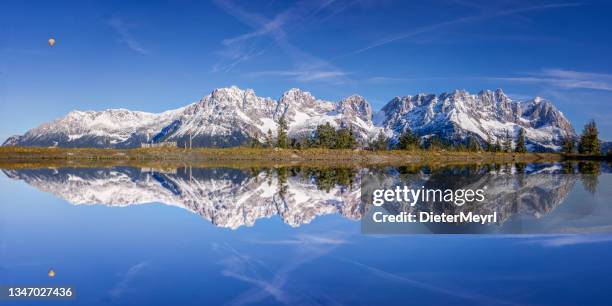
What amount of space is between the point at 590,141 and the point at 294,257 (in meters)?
180

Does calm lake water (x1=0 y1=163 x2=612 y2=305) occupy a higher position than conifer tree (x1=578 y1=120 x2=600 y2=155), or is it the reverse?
conifer tree (x1=578 y1=120 x2=600 y2=155)

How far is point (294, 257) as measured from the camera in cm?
1292

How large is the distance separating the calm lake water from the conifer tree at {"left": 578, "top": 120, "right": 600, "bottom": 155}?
530ft

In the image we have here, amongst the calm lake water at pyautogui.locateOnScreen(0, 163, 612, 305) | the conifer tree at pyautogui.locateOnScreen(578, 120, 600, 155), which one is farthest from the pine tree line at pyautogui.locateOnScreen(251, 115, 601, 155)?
the calm lake water at pyautogui.locateOnScreen(0, 163, 612, 305)

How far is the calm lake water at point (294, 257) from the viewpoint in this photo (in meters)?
9.88

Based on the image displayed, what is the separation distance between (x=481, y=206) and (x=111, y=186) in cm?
2644

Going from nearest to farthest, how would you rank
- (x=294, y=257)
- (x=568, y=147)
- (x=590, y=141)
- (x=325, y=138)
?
(x=294, y=257)
(x=325, y=138)
(x=590, y=141)
(x=568, y=147)

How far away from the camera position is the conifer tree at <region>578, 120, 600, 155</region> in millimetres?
159875

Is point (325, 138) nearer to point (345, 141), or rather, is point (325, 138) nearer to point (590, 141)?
point (345, 141)

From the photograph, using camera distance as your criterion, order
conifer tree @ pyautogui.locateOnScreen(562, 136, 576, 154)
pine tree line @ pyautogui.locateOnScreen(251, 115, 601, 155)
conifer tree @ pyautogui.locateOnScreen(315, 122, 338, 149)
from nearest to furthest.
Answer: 1. pine tree line @ pyautogui.locateOnScreen(251, 115, 601, 155)
2. conifer tree @ pyautogui.locateOnScreen(315, 122, 338, 149)
3. conifer tree @ pyautogui.locateOnScreen(562, 136, 576, 154)

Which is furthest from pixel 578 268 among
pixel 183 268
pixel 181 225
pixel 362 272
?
→ pixel 181 225

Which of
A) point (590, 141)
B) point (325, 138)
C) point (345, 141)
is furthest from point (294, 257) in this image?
point (590, 141)

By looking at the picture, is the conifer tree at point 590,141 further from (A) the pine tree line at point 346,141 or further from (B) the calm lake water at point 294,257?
(B) the calm lake water at point 294,257

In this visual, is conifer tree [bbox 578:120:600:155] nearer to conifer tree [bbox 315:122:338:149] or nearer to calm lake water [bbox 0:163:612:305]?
conifer tree [bbox 315:122:338:149]
